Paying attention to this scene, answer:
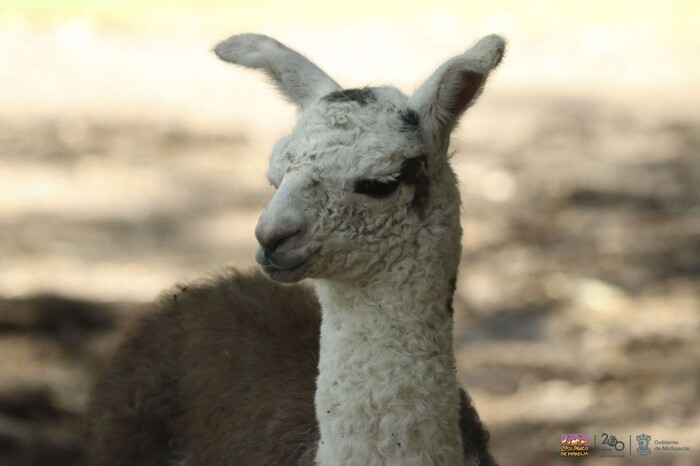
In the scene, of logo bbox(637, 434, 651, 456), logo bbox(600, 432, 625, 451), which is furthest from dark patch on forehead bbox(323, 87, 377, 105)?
logo bbox(637, 434, 651, 456)

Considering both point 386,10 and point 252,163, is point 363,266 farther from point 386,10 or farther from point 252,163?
point 386,10

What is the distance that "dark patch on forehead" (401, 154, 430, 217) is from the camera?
3598 millimetres

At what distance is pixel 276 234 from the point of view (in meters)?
3.40

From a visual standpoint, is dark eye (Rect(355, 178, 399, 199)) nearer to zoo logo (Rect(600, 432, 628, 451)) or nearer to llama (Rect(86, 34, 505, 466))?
llama (Rect(86, 34, 505, 466))

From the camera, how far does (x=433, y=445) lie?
11.7 ft

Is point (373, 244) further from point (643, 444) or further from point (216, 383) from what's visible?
point (643, 444)

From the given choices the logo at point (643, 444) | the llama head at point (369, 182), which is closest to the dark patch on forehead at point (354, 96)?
the llama head at point (369, 182)

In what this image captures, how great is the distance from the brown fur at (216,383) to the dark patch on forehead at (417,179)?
0.95 metres

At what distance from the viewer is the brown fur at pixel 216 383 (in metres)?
4.29

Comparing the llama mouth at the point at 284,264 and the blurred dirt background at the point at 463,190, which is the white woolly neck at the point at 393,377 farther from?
the blurred dirt background at the point at 463,190

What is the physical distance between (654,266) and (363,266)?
523 centimetres

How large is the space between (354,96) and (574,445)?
2.99 meters

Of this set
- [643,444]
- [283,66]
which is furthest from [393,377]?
[643,444]

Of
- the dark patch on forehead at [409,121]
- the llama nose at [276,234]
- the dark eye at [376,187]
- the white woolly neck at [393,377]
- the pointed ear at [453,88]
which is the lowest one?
the white woolly neck at [393,377]
